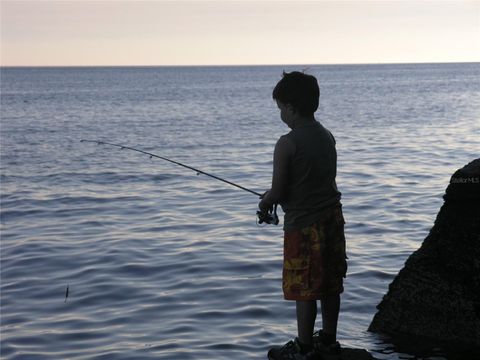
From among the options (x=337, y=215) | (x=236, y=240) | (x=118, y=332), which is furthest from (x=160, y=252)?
(x=337, y=215)

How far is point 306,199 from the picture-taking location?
4531 millimetres

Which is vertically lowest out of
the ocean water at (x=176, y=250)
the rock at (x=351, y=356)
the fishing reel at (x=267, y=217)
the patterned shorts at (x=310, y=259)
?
the ocean water at (x=176, y=250)

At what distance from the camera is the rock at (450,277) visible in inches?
211

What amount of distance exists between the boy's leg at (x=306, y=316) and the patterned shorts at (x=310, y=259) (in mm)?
63

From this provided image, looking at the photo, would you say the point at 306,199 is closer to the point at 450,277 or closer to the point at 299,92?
the point at 299,92

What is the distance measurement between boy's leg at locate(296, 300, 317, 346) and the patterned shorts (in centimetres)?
6

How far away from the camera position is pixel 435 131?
94.2 ft

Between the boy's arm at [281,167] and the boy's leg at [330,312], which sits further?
the boy's leg at [330,312]

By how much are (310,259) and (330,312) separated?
444 mm

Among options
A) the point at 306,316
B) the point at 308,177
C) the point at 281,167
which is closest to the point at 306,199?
the point at 308,177

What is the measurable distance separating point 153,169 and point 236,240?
30.0 feet


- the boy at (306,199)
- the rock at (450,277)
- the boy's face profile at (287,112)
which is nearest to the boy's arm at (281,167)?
the boy at (306,199)

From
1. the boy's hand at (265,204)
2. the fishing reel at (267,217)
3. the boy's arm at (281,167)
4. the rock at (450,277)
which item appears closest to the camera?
the boy's arm at (281,167)

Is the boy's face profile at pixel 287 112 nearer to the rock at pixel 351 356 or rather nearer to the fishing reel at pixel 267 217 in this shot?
the fishing reel at pixel 267 217
